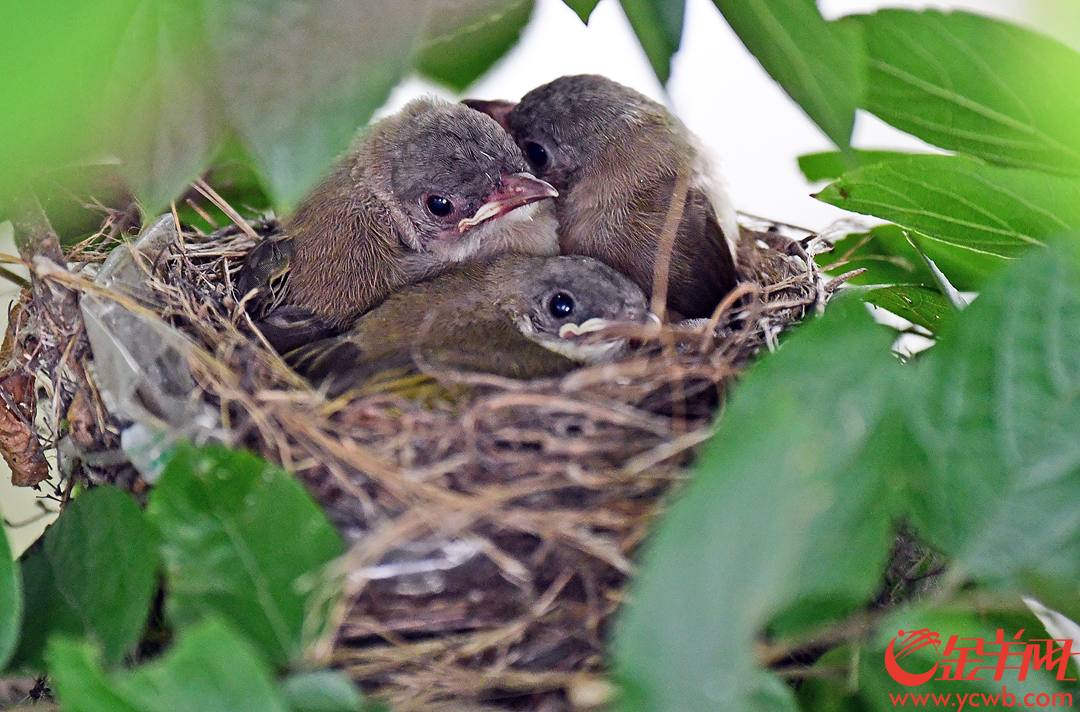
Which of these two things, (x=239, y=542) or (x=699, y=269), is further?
(x=699, y=269)

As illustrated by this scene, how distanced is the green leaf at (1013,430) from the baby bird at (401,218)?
772mm

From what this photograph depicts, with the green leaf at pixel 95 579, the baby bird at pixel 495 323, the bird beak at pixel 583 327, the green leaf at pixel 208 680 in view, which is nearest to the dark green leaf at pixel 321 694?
the green leaf at pixel 208 680

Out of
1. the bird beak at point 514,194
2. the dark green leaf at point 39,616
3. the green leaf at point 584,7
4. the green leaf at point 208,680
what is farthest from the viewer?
the bird beak at point 514,194

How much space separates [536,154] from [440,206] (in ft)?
0.72

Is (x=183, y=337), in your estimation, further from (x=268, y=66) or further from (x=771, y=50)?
(x=771, y=50)

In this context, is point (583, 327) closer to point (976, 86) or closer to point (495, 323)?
point (495, 323)

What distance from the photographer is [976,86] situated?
0.88 meters

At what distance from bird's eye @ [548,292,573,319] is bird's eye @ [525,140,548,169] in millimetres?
359

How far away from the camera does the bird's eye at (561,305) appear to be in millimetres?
1127

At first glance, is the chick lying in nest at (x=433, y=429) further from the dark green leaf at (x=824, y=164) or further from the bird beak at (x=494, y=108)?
the bird beak at (x=494, y=108)

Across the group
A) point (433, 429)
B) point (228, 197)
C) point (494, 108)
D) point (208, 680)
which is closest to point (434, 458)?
point (433, 429)

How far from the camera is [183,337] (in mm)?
883

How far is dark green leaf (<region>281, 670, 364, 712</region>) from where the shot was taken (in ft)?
1.81

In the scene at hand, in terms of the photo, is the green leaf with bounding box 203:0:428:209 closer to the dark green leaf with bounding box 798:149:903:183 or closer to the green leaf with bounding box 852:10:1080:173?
the green leaf with bounding box 852:10:1080:173
